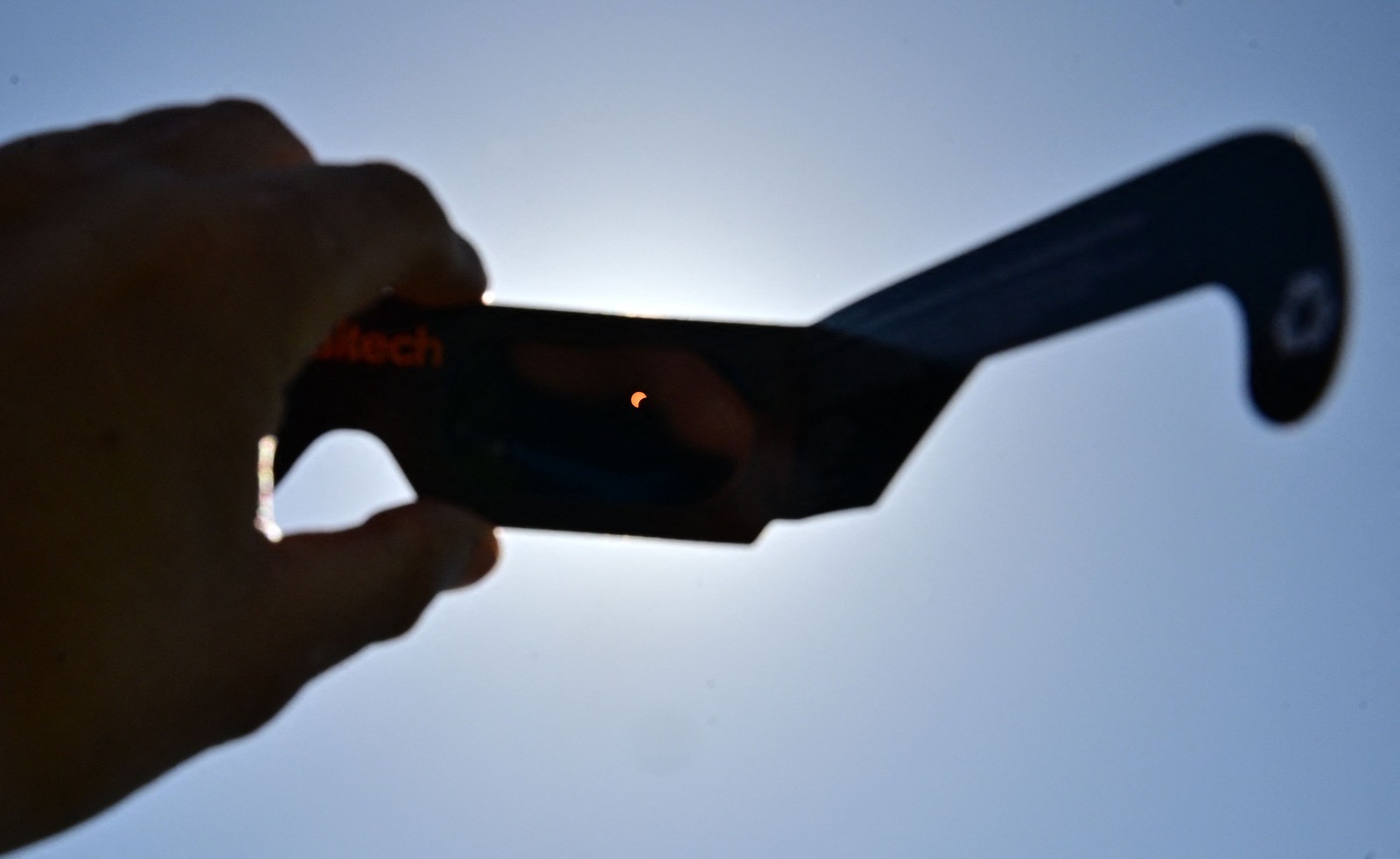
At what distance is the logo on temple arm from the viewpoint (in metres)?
2.19

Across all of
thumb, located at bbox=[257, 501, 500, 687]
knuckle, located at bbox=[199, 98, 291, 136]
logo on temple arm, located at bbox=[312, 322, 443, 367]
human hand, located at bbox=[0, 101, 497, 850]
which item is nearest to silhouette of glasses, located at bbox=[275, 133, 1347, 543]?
logo on temple arm, located at bbox=[312, 322, 443, 367]

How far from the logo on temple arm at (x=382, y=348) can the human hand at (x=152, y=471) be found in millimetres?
198

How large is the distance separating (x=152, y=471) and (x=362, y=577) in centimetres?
45

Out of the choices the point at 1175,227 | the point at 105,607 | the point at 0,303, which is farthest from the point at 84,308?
the point at 1175,227

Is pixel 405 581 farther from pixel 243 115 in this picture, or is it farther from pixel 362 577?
pixel 243 115

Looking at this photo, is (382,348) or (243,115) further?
(243,115)

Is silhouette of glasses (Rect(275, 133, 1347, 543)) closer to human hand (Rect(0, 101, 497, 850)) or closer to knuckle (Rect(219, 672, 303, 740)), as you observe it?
human hand (Rect(0, 101, 497, 850))

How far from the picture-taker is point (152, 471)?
1640mm

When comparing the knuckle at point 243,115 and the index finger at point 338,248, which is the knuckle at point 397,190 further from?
the knuckle at point 243,115

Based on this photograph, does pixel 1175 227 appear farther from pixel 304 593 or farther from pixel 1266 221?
pixel 304 593

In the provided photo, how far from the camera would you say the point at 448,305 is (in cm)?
227

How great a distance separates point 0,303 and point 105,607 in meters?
0.49

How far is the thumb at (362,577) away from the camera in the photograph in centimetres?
184

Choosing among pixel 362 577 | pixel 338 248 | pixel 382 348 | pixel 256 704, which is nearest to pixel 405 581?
pixel 362 577
